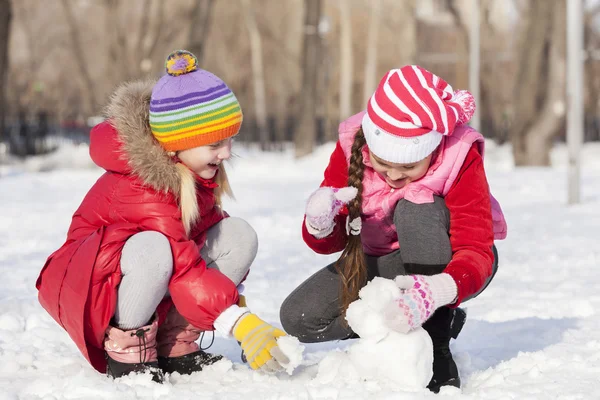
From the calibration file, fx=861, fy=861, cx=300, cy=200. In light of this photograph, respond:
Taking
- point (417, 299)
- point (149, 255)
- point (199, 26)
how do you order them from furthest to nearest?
1. point (199, 26)
2. point (149, 255)
3. point (417, 299)

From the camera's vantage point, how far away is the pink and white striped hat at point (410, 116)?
7.88ft

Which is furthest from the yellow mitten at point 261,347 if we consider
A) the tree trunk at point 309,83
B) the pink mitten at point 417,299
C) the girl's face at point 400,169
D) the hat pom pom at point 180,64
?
the tree trunk at point 309,83

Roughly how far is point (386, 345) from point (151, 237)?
73cm

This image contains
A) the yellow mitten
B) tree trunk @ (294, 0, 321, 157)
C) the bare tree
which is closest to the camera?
the yellow mitten

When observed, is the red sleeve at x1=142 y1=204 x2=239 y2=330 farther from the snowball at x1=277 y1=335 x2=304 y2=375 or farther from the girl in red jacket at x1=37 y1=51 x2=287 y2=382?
the snowball at x1=277 y1=335 x2=304 y2=375

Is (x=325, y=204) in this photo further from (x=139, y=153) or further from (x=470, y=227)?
(x=139, y=153)

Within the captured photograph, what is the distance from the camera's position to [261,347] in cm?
231

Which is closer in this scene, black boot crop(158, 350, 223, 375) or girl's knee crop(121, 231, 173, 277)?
girl's knee crop(121, 231, 173, 277)

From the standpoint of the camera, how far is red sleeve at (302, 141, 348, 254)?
8.77 feet

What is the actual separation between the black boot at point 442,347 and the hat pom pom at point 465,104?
566 millimetres

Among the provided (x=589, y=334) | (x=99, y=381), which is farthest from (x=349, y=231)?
(x=589, y=334)

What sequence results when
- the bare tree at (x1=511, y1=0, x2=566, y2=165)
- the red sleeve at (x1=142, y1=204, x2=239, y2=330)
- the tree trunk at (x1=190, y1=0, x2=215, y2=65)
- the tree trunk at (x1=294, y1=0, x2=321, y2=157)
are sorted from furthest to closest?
the tree trunk at (x1=190, y1=0, x2=215, y2=65), the tree trunk at (x1=294, y1=0, x2=321, y2=157), the bare tree at (x1=511, y1=0, x2=566, y2=165), the red sleeve at (x1=142, y1=204, x2=239, y2=330)

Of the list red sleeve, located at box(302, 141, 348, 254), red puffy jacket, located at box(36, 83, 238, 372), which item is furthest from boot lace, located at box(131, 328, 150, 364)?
red sleeve, located at box(302, 141, 348, 254)

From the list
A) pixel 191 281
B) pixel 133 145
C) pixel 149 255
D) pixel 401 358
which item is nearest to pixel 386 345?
pixel 401 358
